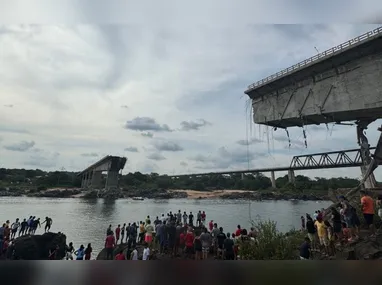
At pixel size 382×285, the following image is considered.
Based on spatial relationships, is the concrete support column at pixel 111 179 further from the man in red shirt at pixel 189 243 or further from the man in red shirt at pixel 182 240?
the man in red shirt at pixel 189 243

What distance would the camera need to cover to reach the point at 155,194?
95875 millimetres

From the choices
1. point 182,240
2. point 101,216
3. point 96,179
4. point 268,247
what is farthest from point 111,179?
point 268,247

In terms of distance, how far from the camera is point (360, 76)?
730 inches

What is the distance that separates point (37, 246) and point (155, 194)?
8502cm

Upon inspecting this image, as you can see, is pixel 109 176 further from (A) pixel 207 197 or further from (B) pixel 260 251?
(B) pixel 260 251

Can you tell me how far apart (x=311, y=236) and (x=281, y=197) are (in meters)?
88.2

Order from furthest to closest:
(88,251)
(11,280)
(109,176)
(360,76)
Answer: (109,176)
(360,76)
(88,251)
(11,280)

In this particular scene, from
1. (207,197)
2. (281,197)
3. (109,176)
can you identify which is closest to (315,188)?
(281,197)

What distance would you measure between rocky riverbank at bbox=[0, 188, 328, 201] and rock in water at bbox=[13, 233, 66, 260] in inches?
2726

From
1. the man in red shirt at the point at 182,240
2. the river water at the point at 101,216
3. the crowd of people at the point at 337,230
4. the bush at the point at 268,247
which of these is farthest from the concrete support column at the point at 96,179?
the crowd of people at the point at 337,230

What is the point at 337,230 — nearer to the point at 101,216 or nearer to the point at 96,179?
the point at 101,216

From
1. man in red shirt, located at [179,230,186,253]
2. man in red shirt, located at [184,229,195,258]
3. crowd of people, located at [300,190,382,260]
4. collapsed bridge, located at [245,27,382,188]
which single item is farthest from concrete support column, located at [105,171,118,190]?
crowd of people, located at [300,190,382,260]

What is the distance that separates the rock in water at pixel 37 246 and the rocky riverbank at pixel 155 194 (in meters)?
69.2

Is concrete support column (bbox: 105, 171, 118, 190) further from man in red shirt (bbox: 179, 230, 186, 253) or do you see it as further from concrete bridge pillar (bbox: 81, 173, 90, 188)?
man in red shirt (bbox: 179, 230, 186, 253)
